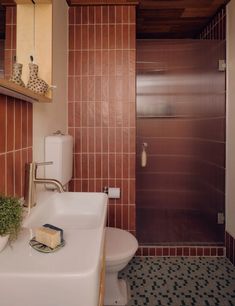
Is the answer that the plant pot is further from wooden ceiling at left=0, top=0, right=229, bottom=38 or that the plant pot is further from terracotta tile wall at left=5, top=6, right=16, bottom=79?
wooden ceiling at left=0, top=0, right=229, bottom=38

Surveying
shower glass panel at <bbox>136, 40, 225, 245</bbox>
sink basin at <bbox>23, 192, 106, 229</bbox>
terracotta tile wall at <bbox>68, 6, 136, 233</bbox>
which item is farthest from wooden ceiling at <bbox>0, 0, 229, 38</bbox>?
sink basin at <bbox>23, 192, 106, 229</bbox>

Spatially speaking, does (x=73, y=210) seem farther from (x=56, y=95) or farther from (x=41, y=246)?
(x=56, y=95)

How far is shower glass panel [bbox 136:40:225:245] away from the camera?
260cm

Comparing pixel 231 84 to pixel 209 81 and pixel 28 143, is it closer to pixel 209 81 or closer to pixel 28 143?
pixel 209 81

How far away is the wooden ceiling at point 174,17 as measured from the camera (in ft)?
7.94

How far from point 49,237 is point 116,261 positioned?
932mm

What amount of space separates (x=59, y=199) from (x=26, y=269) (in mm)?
832

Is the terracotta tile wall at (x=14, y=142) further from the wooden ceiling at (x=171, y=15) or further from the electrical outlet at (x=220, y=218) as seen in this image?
the electrical outlet at (x=220, y=218)

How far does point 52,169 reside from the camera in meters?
1.81

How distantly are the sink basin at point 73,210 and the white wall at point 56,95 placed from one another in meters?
0.33

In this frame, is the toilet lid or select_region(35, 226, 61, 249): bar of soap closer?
select_region(35, 226, 61, 249): bar of soap

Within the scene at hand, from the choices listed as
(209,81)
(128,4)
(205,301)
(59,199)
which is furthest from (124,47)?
(205,301)

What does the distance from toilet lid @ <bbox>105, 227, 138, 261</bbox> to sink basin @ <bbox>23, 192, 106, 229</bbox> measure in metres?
0.36

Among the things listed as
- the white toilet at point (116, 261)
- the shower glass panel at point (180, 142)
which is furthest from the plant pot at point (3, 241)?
the shower glass panel at point (180, 142)
